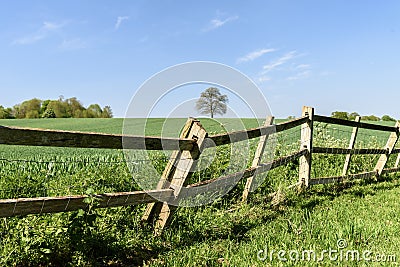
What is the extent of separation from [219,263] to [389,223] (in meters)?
2.90

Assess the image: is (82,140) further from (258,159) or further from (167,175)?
(258,159)

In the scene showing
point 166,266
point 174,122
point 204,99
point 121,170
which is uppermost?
point 204,99

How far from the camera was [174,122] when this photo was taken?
14.3ft

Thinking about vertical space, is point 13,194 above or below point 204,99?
below

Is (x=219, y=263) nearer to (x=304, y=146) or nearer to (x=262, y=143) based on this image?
(x=262, y=143)

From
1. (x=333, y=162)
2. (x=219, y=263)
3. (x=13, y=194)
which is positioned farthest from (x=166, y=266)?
(x=333, y=162)

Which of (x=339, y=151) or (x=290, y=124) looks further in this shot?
(x=339, y=151)

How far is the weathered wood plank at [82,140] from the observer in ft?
9.34

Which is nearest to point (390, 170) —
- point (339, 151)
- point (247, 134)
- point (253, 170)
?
point (339, 151)

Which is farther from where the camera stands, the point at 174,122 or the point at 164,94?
the point at 174,122

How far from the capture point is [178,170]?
4.18 metres

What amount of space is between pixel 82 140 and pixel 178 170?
1.31m

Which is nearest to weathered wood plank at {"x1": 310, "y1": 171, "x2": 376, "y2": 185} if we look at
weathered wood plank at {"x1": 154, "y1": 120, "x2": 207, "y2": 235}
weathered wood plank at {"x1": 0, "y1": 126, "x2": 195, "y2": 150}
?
weathered wood plank at {"x1": 154, "y1": 120, "x2": 207, "y2": 235}

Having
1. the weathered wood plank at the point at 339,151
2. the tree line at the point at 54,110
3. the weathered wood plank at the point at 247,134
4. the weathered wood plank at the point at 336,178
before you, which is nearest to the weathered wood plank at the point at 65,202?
the weathered wood plank at the point at 247,134
